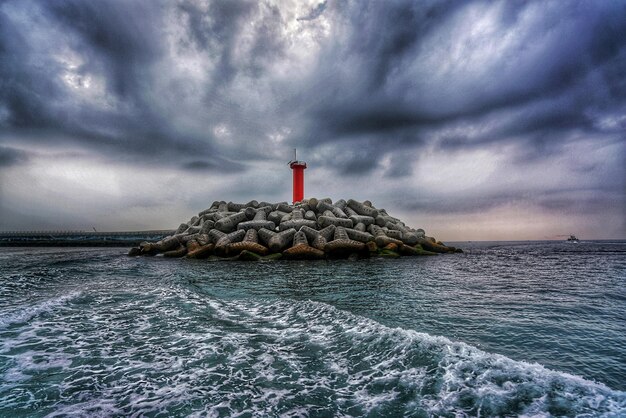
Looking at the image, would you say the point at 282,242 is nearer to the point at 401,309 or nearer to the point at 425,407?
the point at 401,309

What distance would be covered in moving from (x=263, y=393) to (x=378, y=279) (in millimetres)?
7266

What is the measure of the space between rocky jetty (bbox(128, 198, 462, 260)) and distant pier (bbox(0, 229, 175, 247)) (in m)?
26.6

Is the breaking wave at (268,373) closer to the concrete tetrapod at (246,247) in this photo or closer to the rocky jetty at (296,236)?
the concrete tetrapod at (246,247)

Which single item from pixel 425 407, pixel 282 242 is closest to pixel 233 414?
pixel 425 407

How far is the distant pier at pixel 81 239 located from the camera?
4453cm

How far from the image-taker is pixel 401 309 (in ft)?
19.5

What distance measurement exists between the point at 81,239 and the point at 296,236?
51.3 metres

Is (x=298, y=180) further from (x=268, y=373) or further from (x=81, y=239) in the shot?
(x=81, y=239)

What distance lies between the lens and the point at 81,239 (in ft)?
168

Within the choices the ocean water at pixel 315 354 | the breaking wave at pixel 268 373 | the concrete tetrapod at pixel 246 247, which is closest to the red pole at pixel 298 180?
the concrete tetrapod at pixel 246 247

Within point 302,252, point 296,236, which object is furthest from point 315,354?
point 296,236

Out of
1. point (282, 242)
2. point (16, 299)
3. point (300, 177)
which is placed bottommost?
point (16, 299)

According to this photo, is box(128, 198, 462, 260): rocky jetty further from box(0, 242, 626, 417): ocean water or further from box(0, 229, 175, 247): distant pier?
box(0, 229, 175, 247): distant pier

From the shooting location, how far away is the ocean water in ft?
8.89
